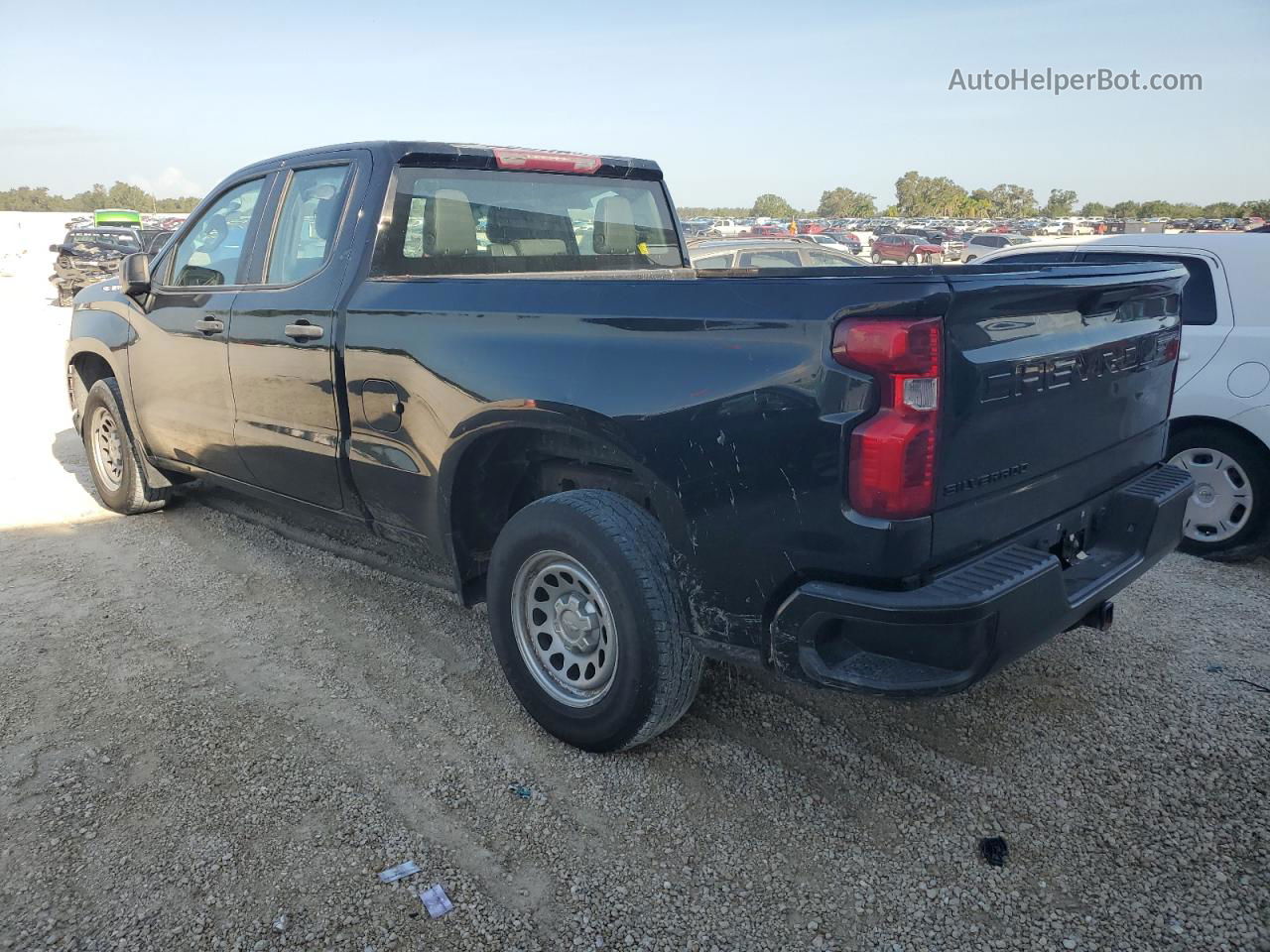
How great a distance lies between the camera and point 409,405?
3252 millimetres

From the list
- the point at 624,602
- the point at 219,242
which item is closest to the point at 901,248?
the point at 219,242

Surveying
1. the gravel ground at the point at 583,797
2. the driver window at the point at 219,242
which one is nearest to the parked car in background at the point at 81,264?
the driver window at the point at 219,242

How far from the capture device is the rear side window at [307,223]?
3711mm

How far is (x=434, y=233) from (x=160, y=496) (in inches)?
117

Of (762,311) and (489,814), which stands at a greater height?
(762,311)

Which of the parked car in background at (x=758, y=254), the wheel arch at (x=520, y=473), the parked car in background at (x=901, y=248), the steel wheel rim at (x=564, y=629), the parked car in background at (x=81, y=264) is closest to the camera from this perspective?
the wheel arch at (x=520, y=473)

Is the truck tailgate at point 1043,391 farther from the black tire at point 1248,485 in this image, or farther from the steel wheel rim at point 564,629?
the black tire at point 1248,485

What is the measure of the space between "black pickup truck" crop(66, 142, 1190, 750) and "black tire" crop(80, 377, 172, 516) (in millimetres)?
1266

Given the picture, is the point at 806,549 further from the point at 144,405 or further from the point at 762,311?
the point at 144,405

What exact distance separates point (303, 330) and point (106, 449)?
285 centimetres

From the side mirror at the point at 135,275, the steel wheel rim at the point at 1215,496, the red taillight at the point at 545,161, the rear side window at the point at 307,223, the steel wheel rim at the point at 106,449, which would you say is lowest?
the steel wheel rim at the point at 1215,496

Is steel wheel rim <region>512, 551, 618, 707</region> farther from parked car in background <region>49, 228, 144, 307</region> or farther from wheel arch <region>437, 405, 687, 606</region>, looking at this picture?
parked car in background <region>49, 228, 144, 307</region>

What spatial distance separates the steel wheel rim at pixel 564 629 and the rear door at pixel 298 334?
1.15m

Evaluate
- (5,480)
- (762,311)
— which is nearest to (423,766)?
(762,311)
